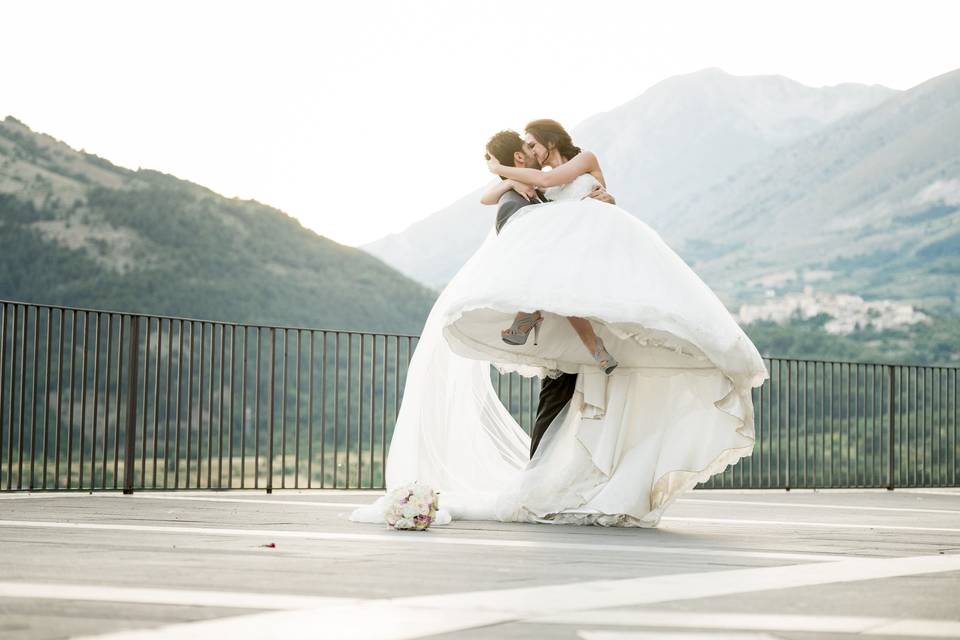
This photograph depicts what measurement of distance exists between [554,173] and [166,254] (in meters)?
51.9

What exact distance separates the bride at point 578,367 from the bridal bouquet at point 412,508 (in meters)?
0.41

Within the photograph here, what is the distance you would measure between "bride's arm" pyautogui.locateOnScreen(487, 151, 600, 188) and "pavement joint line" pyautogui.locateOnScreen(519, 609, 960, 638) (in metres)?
3.25

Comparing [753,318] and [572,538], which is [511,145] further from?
[753,318]

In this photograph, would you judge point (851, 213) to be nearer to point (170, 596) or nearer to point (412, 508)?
point (412, 508)

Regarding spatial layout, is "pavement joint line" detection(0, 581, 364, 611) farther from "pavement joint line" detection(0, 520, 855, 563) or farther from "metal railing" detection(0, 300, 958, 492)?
"metal railing" detection(0, 300, 958, 492)

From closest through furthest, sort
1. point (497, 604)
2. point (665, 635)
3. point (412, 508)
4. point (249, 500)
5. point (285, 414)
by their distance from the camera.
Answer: point (665, 635), point (497, 604), point (412, 508), point (249, 500), point (285, 414)

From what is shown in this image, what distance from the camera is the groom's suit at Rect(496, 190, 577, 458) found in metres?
5.67

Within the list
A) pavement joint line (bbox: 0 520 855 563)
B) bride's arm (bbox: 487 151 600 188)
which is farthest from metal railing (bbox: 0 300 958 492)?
bride's arm (bbox: 487 151 600 188)

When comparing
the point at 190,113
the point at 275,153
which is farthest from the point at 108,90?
the point at 275,153

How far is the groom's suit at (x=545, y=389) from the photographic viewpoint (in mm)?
5672

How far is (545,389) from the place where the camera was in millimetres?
5754

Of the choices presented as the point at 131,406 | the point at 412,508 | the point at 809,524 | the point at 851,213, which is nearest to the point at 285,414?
the point at 131,406

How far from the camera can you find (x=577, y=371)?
5574 mm

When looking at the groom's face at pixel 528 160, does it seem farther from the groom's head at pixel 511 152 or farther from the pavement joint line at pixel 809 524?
the pavement joint line at pixel 809 524
